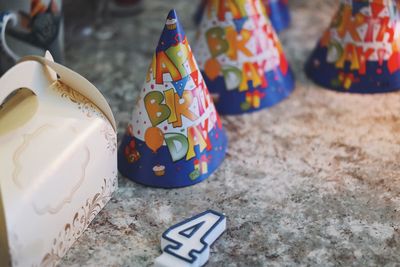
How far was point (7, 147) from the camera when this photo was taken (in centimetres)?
70

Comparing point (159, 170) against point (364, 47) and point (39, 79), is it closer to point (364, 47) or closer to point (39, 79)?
point (39, 79)

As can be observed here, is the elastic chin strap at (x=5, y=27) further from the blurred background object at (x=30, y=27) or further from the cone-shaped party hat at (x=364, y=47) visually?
the cone-shaped party hat at (x=364, y=47)

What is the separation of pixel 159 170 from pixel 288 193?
0.60 ft

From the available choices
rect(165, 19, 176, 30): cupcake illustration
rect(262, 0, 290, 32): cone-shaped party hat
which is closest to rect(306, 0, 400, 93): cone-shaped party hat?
rect(262, 0, 290, 32): cone-shaped party hat

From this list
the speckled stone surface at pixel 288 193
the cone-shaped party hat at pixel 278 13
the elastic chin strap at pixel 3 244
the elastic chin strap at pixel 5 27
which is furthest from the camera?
the cone-shaped party hat at pixel 278 13

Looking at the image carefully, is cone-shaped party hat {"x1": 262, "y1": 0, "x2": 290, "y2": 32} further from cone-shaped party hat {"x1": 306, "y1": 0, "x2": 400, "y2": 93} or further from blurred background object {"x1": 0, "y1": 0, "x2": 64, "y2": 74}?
blurred background object {"x1": 0, "y1": 0, "x2": 64, "y2": 74}

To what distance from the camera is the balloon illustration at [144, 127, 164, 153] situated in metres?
0.84

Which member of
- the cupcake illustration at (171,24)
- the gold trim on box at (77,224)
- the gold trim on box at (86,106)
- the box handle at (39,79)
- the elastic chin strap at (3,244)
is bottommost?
the gold trim on box at (77,224)

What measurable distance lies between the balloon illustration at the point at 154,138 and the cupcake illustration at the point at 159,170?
0.08 feet

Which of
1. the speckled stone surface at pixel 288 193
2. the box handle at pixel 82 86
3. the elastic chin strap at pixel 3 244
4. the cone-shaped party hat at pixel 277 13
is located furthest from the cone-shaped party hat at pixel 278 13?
the elastic chin strap at pixel 3 244

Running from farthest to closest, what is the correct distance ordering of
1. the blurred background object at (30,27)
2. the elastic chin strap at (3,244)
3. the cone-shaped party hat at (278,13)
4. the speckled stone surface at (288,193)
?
the cone-shaped party hat at (278,13), the blurred background object at (30,27), the speckled stone surface at (288,193), the elastic chin strap at (3,244)

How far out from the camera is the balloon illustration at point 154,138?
33.1 inches

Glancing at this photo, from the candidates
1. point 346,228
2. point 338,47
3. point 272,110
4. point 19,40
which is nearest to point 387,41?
point 338,47

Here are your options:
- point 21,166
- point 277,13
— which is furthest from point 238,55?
point 21,166
